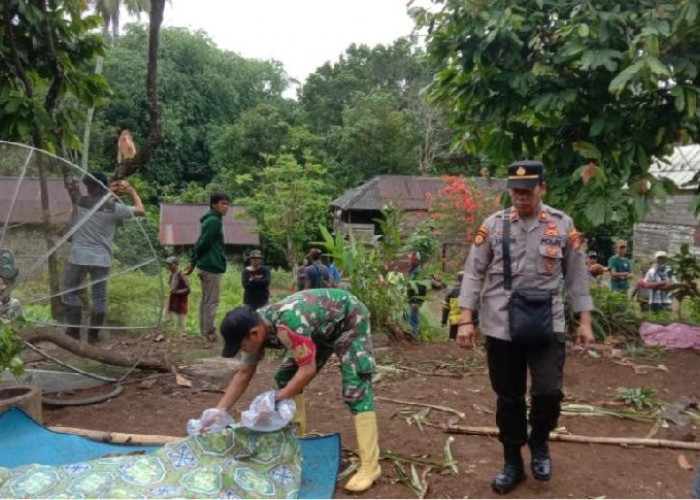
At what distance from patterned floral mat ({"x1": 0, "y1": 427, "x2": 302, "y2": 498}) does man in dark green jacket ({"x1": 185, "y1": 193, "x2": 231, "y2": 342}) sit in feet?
12.9

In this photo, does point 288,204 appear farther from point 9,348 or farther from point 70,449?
point 70,449

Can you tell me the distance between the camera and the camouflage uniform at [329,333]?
3.23m

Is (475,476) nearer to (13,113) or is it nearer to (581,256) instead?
(581,256)

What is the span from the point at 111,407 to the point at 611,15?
16.4 ft

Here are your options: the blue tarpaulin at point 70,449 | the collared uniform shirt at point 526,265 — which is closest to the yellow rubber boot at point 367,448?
the blue tarpaulin at point 70,449

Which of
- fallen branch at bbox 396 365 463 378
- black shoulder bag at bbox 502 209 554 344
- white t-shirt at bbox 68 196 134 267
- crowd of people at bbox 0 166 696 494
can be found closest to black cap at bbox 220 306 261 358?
crowd of people at bbox 0 166 696 494

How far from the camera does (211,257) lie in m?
7.05

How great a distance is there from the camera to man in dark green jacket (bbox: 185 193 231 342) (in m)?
6.93

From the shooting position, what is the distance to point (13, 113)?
551 centimetres

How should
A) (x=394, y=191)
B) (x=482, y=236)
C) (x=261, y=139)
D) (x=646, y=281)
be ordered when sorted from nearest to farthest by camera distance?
(x=482, y=236), (x=646, y=281), (x=394, y=191), (x=261, y=139)

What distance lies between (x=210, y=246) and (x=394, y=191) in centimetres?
1436

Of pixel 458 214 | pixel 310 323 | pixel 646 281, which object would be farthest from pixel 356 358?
pixel 458 214

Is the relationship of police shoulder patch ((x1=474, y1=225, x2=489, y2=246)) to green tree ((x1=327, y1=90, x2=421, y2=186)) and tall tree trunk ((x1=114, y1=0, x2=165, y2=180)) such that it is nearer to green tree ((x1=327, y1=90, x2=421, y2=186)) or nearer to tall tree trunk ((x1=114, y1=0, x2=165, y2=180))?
tall tree trunk ((x1=114, y1=0, x2=165, y2=180))

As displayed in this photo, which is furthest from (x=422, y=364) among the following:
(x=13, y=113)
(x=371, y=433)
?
(x=13, y=113)
